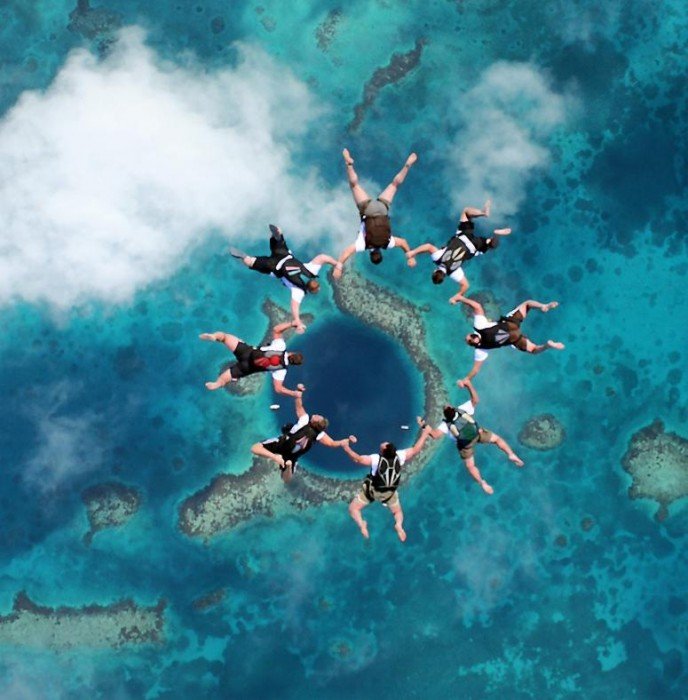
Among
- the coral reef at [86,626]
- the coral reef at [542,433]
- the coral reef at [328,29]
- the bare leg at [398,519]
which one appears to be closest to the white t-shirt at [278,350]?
the bare leg at [398,519]

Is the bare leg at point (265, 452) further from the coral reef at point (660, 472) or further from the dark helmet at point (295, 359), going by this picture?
the coral reef at point (660, 472)

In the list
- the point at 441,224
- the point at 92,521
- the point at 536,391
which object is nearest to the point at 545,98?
the point at 441,224

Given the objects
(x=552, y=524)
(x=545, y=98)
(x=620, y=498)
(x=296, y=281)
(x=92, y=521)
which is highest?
(x=545, y=98)

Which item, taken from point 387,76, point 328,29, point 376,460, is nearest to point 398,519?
point 376,460

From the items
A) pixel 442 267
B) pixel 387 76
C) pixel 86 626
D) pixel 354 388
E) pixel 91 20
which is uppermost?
pixel 387 76

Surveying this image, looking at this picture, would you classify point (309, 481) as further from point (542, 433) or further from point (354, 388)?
point (542, 433)

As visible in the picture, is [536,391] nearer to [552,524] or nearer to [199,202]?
[552,524]
